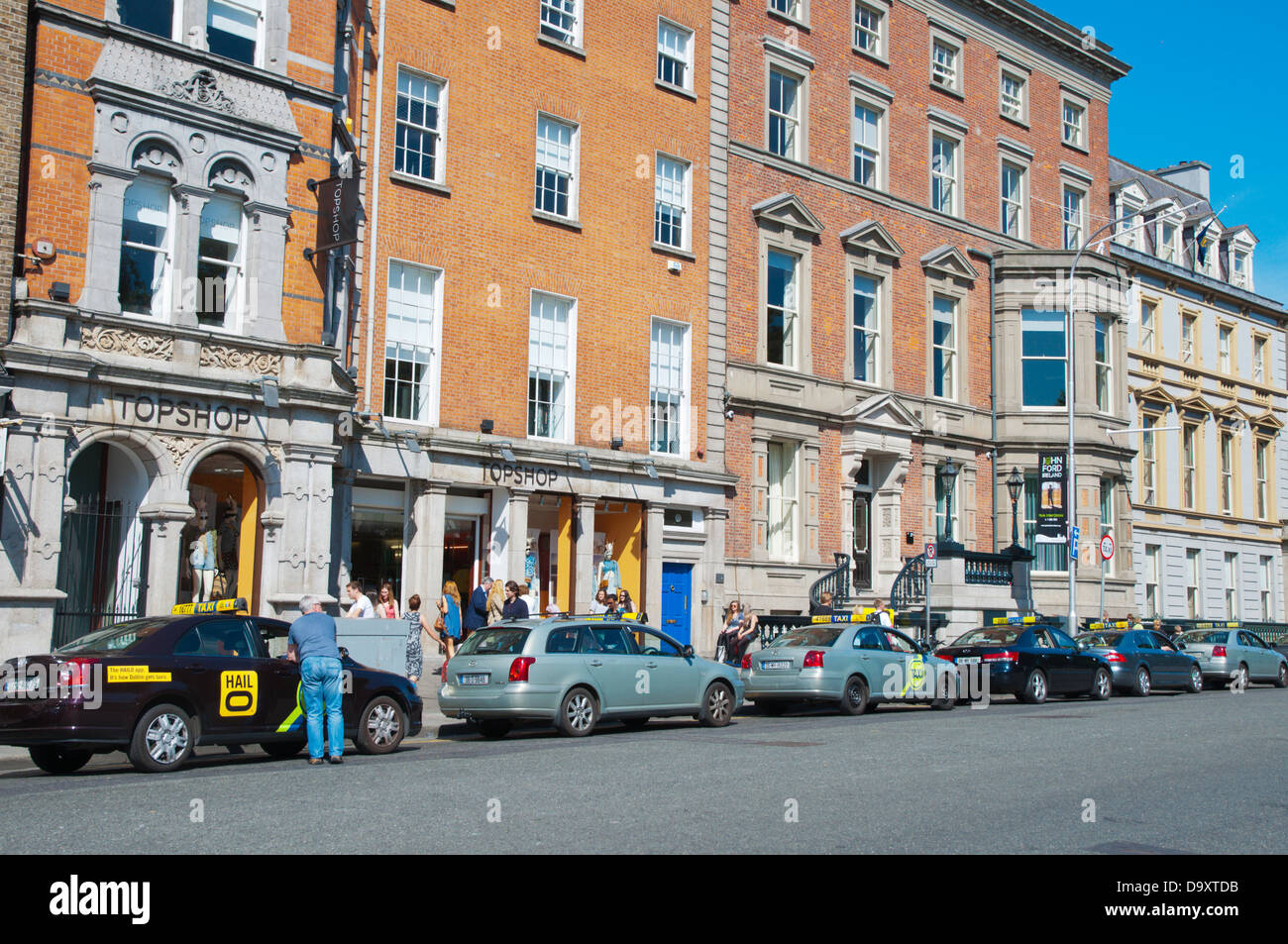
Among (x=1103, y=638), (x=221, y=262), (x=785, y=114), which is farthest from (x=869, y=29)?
(x=221, y=262)

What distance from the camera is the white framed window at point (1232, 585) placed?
4462cm

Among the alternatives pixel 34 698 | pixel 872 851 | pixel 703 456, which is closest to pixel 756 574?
pixel 703 456

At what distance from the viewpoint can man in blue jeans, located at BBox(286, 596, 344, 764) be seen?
12.9 meters

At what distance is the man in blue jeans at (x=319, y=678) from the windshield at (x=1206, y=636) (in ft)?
73.2

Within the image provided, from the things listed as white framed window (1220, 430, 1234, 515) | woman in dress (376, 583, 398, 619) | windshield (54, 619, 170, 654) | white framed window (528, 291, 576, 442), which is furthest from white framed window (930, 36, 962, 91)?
windshield (54, 619, 170, 654)

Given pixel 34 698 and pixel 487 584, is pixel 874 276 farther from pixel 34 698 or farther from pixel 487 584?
pixel 34 698

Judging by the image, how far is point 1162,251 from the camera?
4444cm

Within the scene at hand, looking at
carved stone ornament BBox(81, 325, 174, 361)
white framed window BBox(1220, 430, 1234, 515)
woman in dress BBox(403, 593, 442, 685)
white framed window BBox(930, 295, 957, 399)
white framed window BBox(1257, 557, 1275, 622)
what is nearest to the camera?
carved stone ornament BBox(81, 325, 174, 361)

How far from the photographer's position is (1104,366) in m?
37.2

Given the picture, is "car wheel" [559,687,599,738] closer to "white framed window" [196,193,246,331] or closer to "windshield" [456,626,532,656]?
"windshield" [456,626,532,656]

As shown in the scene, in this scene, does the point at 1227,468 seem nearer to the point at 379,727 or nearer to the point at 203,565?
the point at 203,565

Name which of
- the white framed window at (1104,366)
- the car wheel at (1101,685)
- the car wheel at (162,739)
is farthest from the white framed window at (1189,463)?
the car wheel at (162,739)

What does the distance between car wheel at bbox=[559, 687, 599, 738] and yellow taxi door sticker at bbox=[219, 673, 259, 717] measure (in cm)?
406

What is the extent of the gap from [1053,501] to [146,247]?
2360cm
